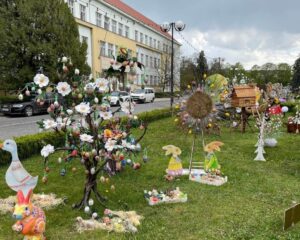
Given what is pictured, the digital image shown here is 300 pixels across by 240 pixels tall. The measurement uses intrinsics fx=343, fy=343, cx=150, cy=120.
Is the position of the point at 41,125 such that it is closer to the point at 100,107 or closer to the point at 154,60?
the point at 100,107

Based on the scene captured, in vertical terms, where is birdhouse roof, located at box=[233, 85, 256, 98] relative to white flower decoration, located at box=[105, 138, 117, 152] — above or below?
above

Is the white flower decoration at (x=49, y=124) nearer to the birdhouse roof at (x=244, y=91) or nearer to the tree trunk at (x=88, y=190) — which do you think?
the tree trunk at (x=88, y=190)

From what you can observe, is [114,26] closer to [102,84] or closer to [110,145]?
[102,84]

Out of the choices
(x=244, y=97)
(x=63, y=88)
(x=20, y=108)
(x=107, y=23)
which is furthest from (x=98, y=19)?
(x=63, y=88)

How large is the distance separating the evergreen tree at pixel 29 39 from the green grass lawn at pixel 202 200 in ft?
50.6

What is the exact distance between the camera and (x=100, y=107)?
5391mm

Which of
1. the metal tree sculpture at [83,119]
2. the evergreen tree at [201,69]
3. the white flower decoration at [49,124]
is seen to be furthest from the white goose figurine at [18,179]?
the evergreen tree at [201,69]

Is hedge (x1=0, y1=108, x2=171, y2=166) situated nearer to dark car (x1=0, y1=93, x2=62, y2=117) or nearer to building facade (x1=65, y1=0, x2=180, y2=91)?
building facade (x1=65, y1=0, x2=180, y2=91)

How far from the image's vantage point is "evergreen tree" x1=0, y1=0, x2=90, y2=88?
23.2 metres

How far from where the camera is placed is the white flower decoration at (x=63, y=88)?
5.15 metres

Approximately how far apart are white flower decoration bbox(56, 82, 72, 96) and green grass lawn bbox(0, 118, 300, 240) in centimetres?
199

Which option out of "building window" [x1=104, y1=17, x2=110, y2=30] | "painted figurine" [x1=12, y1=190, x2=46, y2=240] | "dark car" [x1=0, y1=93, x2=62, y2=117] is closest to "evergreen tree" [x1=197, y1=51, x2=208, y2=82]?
"painted figurine" [x1=12, y1=190, x2=46, y2=240]

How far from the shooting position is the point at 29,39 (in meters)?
23.7

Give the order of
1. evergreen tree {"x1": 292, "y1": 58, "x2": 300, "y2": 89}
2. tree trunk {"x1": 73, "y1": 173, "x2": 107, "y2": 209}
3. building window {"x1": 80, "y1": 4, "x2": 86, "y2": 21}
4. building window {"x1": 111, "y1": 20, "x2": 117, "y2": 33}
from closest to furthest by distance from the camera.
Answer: tree trunk {"x1": 73, "y1": 173, "x2": 107, "y2": 209}, building window {"x1": 80, "y1": 4, "x2": 86, "y2": 21}, building window {"x1": 111, "y1": 20, "x2": 117, "y2": 33}, evergreen tree {"x1": 292, "y1": 58, "x2": 300, "y2": 89}
